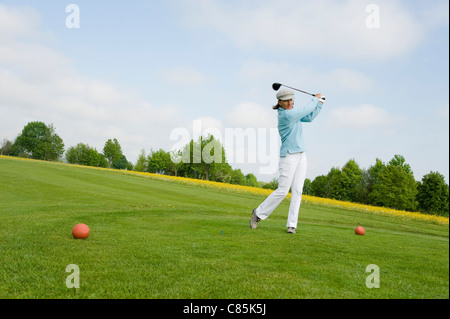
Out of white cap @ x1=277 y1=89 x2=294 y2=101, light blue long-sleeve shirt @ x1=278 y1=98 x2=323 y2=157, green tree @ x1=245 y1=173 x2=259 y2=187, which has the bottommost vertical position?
green tree @ x1=245 y1=173 x2=259 y2=187

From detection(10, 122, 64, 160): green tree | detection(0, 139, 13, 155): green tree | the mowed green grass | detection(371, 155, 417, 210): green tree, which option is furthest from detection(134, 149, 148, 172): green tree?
the mowed green grass

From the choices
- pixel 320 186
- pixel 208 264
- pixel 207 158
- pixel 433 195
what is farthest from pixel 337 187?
pixel 208 264

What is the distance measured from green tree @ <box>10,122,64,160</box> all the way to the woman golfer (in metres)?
91.9

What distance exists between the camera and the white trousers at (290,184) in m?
7.07

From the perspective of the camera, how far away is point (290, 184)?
7230 millimetres

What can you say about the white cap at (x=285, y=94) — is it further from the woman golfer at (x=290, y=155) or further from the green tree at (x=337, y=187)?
the green tree at (x=337, y=187)

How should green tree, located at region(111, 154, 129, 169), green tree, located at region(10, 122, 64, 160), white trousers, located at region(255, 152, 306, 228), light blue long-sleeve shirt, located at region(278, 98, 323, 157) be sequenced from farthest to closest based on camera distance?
green tree, located at region(111, 154, 129, 169)
green tree, located at region(10, 122, 64, 160)
white trousers, located at region(255, 152, 306, 228)
light blue long-sleeve shirt, located at region(278, 98, 323, 157)

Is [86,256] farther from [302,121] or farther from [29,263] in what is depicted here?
[302,121]

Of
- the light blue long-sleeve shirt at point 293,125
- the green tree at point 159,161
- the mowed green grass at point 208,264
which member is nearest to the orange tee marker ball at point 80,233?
the mowed green grass at point 208,264

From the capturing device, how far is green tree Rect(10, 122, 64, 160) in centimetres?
8631

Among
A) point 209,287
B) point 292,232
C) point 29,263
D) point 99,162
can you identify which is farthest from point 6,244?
point 99,162

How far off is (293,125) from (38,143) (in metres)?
97.8

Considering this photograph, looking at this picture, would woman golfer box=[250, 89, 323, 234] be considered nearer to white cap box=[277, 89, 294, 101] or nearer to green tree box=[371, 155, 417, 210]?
white cap box=[277, 89, 294, 101]

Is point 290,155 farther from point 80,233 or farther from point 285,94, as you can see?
point 80,233
